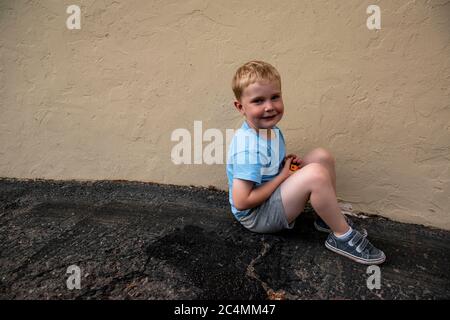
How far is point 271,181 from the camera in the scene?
1.75 meters

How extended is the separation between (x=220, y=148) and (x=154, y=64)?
780 mm

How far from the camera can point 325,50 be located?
6.63 ft

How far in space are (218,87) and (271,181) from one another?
0.87 meters

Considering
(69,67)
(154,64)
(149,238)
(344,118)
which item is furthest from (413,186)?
(69,67)

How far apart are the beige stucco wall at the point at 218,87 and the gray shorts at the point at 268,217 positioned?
0.58m

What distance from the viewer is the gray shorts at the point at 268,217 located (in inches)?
69.1

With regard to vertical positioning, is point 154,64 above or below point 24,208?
above

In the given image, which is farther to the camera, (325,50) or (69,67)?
(69,67)

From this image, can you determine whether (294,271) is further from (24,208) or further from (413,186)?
(24,208)
